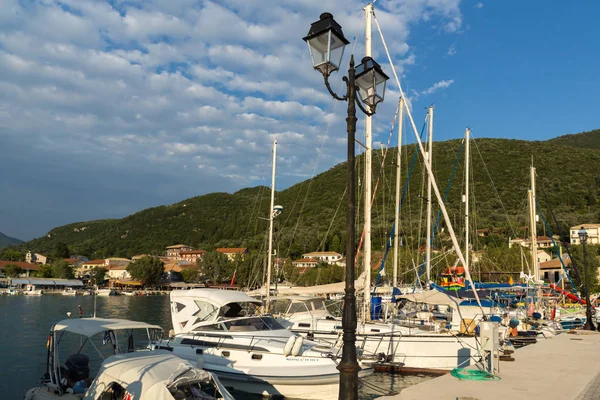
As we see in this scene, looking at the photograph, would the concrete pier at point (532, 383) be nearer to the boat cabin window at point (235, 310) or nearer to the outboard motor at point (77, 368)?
the outboard motor at point (77, 368)

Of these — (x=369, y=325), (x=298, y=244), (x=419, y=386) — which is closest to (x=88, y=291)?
(x=298, y=244)

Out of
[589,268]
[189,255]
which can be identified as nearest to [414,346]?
[589,268]

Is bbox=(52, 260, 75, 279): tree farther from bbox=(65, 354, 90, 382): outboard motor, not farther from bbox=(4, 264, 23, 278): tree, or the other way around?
bbox=(65, 354, 90, 382): outboard motor

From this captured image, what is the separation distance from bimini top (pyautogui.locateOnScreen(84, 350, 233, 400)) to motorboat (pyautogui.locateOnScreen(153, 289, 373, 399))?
17.5 ft

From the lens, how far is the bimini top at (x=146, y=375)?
9305 mm

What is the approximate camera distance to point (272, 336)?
56.4ft

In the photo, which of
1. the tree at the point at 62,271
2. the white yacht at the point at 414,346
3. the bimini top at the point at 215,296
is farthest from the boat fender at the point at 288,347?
the tree at the point at 62,271

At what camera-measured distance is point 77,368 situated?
12.9 m

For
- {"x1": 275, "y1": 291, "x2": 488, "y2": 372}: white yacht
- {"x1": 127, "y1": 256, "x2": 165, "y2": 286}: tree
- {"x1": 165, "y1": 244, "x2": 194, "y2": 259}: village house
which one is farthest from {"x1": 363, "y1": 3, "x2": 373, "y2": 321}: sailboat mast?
{"x1": 165, "y1": 244, "x2": 194, "y2": 259}: village house

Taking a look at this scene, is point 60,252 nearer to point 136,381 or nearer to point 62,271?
point 62,271

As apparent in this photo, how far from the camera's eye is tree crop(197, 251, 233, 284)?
131m

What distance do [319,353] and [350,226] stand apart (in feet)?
34.2

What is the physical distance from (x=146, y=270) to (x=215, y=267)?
1969 centimetres

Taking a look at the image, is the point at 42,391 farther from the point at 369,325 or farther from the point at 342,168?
the point at 342,168
